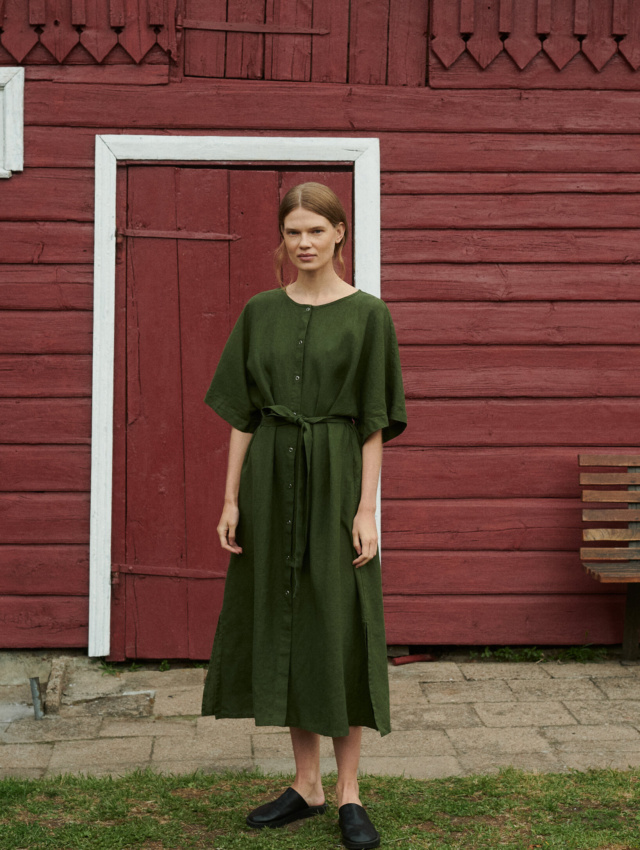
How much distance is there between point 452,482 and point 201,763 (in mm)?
1930

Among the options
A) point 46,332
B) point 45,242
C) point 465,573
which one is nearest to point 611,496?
point 465,573

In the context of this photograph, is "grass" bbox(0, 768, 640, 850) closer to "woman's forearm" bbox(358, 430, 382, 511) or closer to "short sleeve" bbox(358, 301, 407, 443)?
"woman's forearm" bbox(358, 430, 382, 511)

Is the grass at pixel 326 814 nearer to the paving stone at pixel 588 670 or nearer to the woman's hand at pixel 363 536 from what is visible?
the woman's hand at pixel 363 536

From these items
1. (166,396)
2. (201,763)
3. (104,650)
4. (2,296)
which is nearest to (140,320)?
(166,396)

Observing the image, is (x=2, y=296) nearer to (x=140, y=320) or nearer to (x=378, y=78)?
(x=140, y=320)

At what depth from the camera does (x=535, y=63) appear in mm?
4824

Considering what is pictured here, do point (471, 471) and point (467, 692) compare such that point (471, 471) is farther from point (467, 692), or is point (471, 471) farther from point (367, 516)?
point (367, 516)

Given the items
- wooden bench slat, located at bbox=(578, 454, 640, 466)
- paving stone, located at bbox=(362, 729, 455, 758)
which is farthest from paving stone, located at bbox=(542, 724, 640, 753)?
wooden bench slat, located at bbox=(578, 454, 640, 466)

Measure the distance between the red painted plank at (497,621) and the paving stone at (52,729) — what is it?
5.07 feet

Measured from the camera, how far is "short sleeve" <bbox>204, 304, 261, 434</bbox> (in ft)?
9.68

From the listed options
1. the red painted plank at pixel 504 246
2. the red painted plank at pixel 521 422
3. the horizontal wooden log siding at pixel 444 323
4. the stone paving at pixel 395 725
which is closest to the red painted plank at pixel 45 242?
the horizontal wooden log siding at pixel 444 323

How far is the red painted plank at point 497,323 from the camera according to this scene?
4.84 metres

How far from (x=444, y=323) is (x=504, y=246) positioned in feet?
1.56

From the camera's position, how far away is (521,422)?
16.0ft
